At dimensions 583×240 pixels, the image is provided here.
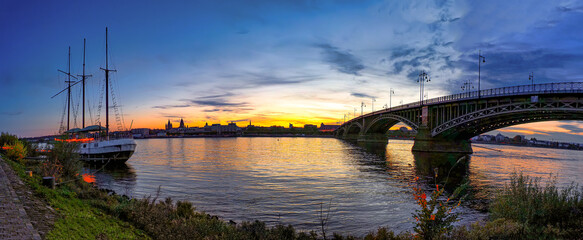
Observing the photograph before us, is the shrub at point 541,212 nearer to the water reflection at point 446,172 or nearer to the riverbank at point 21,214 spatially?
the water reflection at point 446,172

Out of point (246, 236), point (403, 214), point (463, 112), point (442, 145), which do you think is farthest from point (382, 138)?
point (246, 236)

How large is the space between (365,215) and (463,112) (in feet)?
189

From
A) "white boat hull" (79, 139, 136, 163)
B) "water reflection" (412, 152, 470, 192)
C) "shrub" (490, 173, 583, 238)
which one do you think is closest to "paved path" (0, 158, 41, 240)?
"shrub" (490, 173, 583, 238)

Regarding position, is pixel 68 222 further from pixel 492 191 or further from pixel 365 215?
pixel 492 191

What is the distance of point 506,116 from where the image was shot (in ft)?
195

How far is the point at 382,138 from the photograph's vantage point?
136 m

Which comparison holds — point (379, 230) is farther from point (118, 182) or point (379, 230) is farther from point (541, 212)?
point (118, 182)

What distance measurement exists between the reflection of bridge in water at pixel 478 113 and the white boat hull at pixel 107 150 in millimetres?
62769

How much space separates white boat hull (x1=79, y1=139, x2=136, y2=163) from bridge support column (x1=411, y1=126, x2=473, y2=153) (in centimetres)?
6413

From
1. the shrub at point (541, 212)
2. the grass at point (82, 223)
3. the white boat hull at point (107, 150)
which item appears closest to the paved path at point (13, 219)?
the grass at point (82, 223)

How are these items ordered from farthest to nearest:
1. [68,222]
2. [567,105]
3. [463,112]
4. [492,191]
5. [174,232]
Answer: [463,112]
[567,105]
[492,191]
[174,232]
[68,222]

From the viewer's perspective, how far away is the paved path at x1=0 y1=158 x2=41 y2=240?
270 inches

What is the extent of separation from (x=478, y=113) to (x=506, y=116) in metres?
5.53

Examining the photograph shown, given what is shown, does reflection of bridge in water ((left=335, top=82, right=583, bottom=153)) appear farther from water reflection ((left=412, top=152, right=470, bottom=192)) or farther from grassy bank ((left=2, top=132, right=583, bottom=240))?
grassy bank ((left=2, top=132, right=583, bottom=240))
